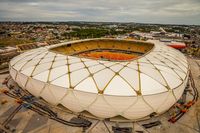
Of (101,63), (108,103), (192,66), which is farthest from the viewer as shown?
(192,66)

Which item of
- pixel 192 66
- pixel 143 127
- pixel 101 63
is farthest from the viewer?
pixel 192 66

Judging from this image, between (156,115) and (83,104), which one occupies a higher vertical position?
(83,104)

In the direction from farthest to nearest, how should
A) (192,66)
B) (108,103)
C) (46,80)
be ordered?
(192,66) → (46,80) → (108,103)

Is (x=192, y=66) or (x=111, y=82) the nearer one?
(x=111, y=82)

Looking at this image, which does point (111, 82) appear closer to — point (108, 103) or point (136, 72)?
point (108, 103)

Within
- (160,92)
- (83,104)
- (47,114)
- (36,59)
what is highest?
(36,59)

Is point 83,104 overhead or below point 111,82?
below

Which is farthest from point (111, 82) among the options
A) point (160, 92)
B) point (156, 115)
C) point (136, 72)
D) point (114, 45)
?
point (114, 45)

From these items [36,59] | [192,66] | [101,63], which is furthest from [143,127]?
[192,66]

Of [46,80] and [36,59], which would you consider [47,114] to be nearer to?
[46,80]
